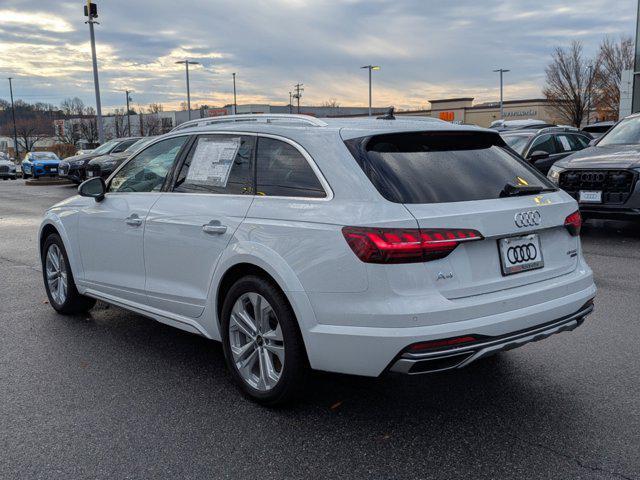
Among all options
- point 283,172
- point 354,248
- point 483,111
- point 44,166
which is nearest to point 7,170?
point 44,166

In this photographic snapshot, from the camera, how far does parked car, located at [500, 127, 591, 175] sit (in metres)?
13.1

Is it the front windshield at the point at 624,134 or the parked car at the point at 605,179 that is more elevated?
the front windshield at the point at 624,134

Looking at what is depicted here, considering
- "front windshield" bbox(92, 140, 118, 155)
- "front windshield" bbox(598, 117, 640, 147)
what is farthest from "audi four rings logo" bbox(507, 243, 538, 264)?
"front windshield" bbox(92, 140, 118, 155)

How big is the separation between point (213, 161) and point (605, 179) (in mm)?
6692

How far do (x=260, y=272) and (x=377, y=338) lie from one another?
0.88 m

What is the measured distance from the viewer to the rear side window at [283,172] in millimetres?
3562

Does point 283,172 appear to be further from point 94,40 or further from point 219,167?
point 94,40

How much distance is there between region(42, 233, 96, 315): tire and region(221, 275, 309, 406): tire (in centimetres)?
236

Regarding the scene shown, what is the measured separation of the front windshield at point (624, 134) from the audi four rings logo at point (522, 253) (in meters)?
7.46

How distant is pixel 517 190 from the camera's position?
11.8 ft

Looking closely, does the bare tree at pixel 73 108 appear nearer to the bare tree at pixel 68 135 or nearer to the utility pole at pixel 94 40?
the bare tree at pixel 68 135

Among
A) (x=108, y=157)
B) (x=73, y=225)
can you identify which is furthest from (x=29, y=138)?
(x=73, y=225)

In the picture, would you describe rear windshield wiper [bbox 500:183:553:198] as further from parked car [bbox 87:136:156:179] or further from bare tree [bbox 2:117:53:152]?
bare tree [bbox 2:117:53:152]

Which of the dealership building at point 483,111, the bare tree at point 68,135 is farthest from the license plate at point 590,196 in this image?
the bare tree at point 68,135
